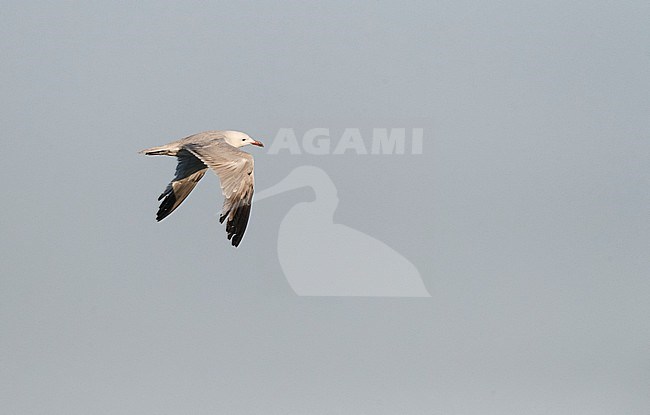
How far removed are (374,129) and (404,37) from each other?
362 mm

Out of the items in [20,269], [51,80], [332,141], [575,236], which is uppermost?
[51,80]

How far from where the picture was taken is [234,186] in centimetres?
216

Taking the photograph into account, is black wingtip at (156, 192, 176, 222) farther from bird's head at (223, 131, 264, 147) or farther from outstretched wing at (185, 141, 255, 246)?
outstretched wing at (185, 141, 255, 246)

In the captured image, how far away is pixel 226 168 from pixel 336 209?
119 centimetres

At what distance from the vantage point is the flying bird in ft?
7.04

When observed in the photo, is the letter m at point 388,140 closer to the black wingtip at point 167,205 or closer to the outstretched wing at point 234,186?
the black wingtip at point 167,205

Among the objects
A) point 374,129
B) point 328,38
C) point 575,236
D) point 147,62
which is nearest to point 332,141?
point 374,129

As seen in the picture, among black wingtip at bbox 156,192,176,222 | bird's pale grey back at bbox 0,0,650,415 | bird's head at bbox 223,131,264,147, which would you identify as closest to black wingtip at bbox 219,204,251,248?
bird's head at bbox 223,131,264,147

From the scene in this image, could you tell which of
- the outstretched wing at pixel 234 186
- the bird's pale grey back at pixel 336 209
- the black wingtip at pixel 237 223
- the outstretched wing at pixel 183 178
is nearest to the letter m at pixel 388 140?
the bird's pale grey back at pixel 336 209

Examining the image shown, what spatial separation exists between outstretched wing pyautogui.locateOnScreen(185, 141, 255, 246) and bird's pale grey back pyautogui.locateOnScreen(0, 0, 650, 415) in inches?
41.4

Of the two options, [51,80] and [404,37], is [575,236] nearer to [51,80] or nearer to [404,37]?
[404,37]

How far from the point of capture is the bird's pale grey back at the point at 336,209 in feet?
10.7

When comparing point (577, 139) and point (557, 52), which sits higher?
point (557, 52)

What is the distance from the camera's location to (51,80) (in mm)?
3398
